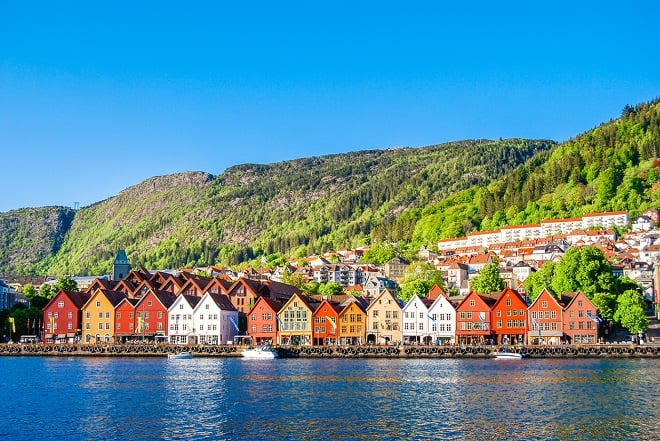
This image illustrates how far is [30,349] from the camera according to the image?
418ft

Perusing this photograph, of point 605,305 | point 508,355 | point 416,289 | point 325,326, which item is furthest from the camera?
point 416,289

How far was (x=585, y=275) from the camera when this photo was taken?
127875 mm

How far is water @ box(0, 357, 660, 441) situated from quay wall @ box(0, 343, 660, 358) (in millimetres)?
14186

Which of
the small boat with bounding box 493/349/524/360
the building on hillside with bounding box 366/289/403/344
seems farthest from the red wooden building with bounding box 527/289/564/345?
the building on hillside with bounding box 366/289/403/344

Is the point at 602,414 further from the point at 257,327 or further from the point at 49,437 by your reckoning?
the point at 257,327

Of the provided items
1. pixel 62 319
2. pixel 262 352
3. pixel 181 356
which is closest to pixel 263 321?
pixel 262 352

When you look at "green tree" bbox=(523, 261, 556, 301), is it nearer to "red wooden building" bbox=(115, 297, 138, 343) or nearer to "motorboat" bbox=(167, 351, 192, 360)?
"motorboat" bbox=(167, 351, 192, 360)

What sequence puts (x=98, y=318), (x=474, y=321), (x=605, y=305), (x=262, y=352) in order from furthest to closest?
(x=98, y=318) → (x=474, y=321) → (x=605, y=305) → (x=262, y=352)

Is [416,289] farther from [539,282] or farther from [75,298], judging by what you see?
[75,298]

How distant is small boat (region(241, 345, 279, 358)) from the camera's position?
115162 mm

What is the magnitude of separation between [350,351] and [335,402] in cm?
5681

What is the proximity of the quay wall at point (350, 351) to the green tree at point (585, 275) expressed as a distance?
17.2 m

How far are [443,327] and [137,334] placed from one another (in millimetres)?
48853

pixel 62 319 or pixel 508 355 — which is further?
pixel 62 319
